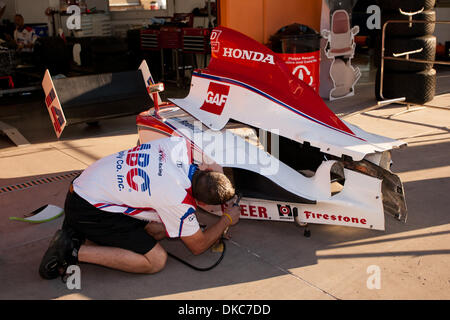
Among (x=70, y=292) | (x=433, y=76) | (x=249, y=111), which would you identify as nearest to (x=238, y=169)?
(x=249, y=111)

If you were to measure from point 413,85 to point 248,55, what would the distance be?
466 centimetres

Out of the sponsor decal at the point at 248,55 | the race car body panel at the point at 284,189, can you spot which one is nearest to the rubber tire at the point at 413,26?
the sponsor decal at the point at 248,55

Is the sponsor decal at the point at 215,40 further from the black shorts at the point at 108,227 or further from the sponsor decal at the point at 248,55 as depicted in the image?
the black shorts at the point at 108,227

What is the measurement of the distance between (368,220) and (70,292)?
2.21 m

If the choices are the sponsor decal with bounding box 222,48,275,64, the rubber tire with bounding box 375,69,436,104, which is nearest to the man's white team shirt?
the sponsor decal with bounding box 222,48,275,64

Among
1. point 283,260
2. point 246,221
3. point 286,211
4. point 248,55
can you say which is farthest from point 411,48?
point 283,260

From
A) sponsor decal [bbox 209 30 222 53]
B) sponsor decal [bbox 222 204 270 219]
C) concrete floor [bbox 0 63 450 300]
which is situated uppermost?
sponsor decal [bbox 209 30 222 53]

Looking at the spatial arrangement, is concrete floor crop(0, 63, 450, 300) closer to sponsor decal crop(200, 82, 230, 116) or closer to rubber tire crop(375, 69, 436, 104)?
sponsor decal crop(200, 82, 230, 116)

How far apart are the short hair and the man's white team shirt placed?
0.36 ft

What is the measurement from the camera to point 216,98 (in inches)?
179

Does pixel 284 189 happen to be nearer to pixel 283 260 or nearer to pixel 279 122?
pixel 283 260

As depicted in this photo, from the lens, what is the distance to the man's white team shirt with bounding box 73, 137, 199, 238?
3.15 m

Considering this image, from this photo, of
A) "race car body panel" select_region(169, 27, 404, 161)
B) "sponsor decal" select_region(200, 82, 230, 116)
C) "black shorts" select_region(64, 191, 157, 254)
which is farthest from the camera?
"sponsor decal" select_region(200, 82, 230, 116)

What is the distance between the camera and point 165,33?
11.0 meters
